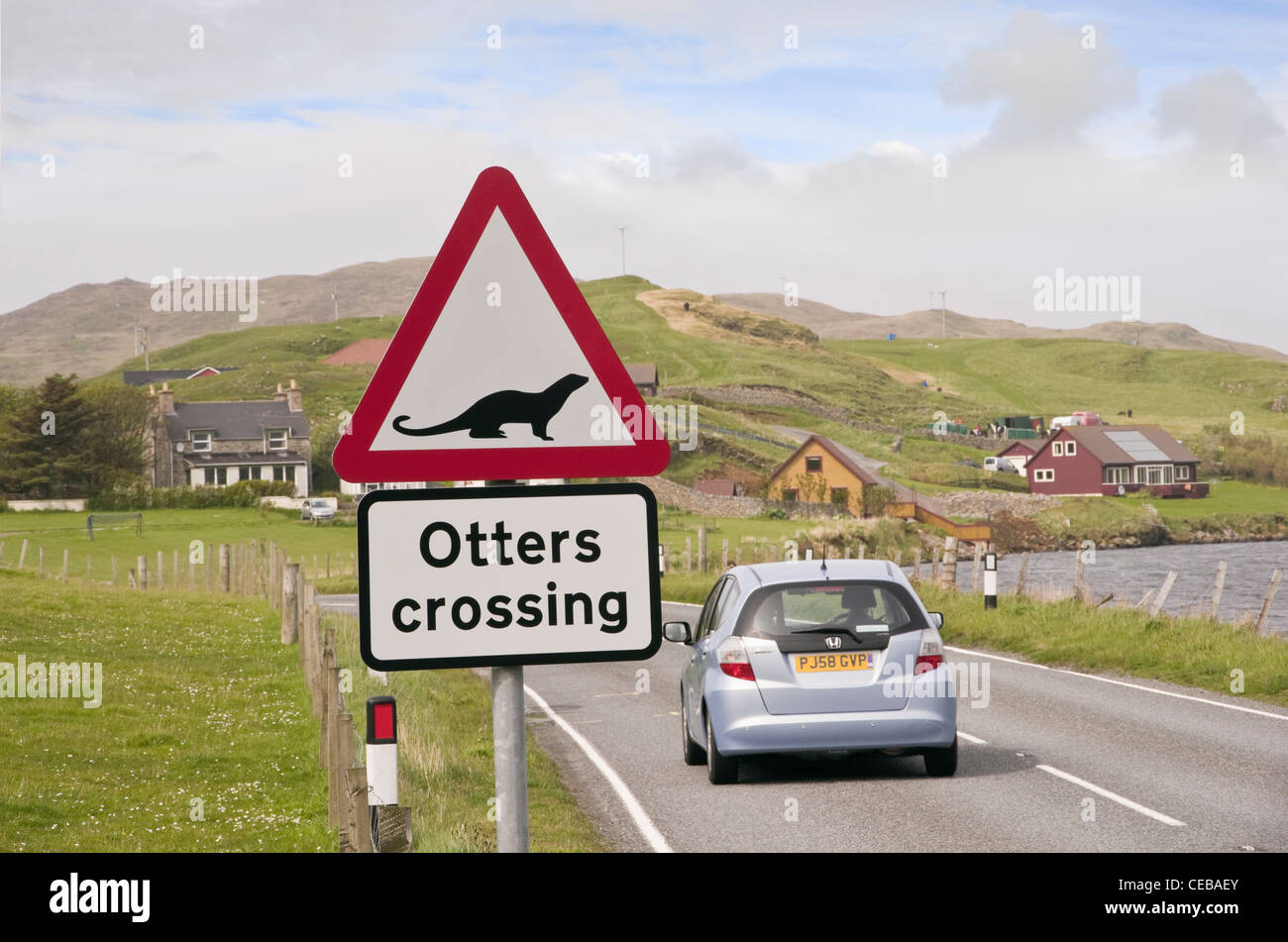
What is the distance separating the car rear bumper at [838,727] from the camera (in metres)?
10.9

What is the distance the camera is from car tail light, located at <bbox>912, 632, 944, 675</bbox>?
11109mm

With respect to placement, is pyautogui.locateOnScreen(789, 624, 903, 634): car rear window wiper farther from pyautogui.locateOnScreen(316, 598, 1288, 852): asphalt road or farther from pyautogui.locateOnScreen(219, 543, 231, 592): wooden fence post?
pyautogui.locateOnScreen(219, 543, 231, 592): wooden fence post

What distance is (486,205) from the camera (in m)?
3.37

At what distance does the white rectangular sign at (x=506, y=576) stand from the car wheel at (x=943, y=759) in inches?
338

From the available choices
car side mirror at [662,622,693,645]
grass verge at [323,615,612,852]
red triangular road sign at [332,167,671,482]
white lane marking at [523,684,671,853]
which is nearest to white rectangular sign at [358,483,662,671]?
red triangular road sign at [332,167,671,482]

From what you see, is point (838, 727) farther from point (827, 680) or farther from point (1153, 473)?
point (1153, 473)

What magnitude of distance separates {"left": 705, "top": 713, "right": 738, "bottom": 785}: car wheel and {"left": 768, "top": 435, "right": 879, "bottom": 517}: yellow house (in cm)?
8239

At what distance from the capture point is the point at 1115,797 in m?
10.1

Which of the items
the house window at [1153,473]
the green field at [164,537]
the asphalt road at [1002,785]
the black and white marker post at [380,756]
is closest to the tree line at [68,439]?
the green field at [164,537]

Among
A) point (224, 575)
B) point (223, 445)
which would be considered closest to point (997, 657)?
point (224, 575)

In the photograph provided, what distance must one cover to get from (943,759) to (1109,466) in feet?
358

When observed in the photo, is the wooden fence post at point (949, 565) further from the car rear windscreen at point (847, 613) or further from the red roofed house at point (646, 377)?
the red roofed house at point (646, 377)

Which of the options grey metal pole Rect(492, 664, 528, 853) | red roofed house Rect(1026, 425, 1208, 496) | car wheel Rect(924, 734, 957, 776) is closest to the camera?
grey metal pole Rect(492, 664, 528, 853)
